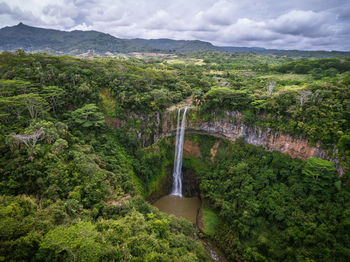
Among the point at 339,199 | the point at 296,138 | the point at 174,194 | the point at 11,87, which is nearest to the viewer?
the point at 339,199

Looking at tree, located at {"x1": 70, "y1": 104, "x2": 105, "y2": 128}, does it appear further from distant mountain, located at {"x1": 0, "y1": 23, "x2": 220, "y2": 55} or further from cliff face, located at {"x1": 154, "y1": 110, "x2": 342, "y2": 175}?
distant mountain, located at {"x1": 0, "y1": 23, "x2": 220, "y2": 55}

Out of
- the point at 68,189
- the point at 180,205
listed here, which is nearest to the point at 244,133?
the point at 180,205

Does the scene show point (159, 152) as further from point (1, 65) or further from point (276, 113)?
point (1, 65)

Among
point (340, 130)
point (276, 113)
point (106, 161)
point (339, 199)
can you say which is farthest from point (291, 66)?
point (106, 161)

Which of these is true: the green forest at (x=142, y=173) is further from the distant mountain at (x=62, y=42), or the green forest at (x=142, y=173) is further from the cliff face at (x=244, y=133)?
the distant mountain at (x=62, y=42)

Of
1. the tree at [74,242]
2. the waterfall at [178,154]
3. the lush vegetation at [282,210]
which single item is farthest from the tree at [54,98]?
the lush vegetation at [282,210]

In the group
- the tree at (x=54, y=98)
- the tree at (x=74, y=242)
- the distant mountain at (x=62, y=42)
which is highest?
the distant mountain at (x=62, y=42)
